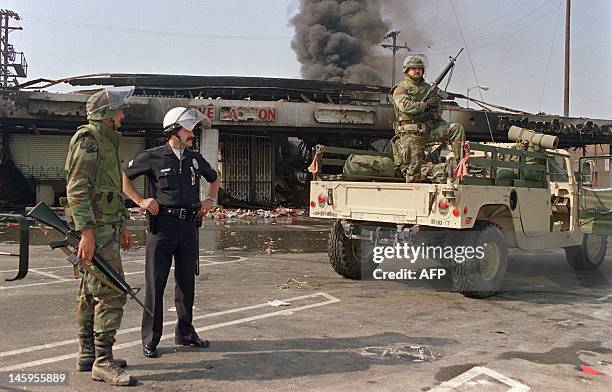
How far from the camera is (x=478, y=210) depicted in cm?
632

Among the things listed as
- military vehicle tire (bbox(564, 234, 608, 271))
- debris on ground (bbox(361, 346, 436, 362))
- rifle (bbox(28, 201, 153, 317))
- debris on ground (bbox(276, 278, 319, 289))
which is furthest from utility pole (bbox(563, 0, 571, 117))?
rifle (bbox(28, 201, 153, 317))

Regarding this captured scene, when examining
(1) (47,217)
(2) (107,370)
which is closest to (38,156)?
(1) (47,217)

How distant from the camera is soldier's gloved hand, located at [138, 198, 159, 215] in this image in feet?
13.6

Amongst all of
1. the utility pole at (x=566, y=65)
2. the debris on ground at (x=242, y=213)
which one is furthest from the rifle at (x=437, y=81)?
the utility pole at (x=566, y=65)

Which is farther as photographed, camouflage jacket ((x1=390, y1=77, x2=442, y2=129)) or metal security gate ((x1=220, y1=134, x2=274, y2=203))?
metal security gate ((x1=220, y1=134, x2=274, y2=203))

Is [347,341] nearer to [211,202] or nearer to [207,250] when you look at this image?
[211,202]

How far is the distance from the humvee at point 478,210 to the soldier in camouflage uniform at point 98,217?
134 inches

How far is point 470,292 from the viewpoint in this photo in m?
6.51

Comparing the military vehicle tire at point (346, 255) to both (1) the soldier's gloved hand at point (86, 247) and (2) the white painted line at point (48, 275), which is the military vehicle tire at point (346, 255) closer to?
(2) the white painted line at point (48, 275)

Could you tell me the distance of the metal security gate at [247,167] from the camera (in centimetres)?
2292

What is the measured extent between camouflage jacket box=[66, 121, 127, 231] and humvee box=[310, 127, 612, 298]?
134 inches

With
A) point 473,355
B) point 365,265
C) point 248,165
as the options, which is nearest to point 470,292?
point 365,265

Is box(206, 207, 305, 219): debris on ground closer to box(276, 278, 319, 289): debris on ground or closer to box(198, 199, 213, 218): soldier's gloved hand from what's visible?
box(276, 278, 319, 289): debris on ground

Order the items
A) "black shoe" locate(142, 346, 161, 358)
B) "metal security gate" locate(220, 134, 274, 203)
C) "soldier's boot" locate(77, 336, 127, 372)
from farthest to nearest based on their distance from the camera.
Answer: "metal security gate" locate(220, 134, 274, 203) < "black shoe" locate(142, 346, 161, 358) < "soldier's boot" locate(77, 336, 127, 372)
